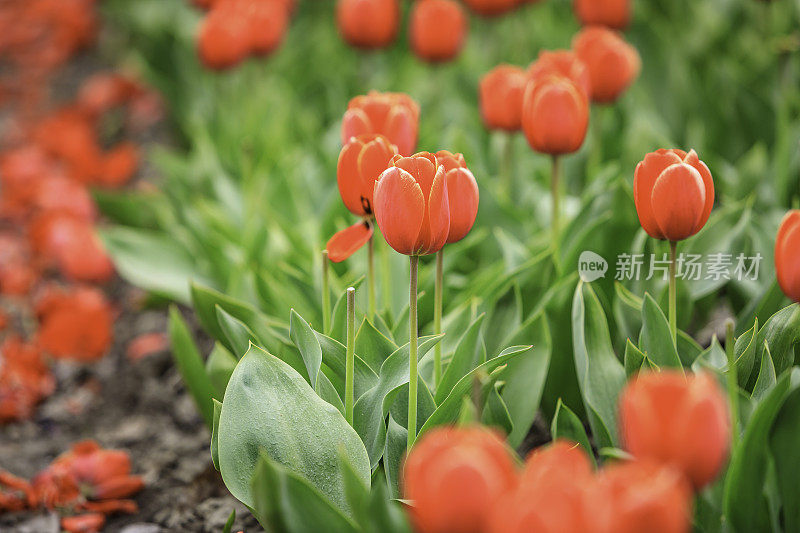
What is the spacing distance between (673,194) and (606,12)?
5.26 ft

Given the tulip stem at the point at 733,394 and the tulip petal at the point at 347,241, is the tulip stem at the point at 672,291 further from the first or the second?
the tulip petal at the point at 347,241

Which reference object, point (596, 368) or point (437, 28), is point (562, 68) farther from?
point (437, 28)

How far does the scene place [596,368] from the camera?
4.65 feet

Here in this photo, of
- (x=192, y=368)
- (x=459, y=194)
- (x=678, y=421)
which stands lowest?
(x=192, y=368)

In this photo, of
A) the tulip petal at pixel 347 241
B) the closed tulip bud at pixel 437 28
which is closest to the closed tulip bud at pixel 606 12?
the closed tulip bud at pixel 437 28

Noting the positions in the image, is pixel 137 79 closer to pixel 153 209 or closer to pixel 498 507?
pixel 153 209

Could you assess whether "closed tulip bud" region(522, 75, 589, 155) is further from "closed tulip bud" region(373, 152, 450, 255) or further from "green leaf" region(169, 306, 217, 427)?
"green leaf" region(169, 306, 217, 427)

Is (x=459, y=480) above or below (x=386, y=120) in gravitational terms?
below

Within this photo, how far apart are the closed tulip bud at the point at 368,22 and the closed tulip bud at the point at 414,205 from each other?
66.5 inches

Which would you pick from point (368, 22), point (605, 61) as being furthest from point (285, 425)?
point (368, 22)

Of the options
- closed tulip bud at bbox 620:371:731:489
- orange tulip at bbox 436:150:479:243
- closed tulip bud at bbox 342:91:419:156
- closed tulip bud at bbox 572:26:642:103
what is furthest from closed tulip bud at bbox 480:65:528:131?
closed tulip bud at bbox 620:371:731:489

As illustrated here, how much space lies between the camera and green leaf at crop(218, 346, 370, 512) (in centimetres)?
127

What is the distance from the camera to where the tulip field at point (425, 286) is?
109cm

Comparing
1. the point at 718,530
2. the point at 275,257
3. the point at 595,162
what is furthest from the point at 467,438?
the point at 595,162
